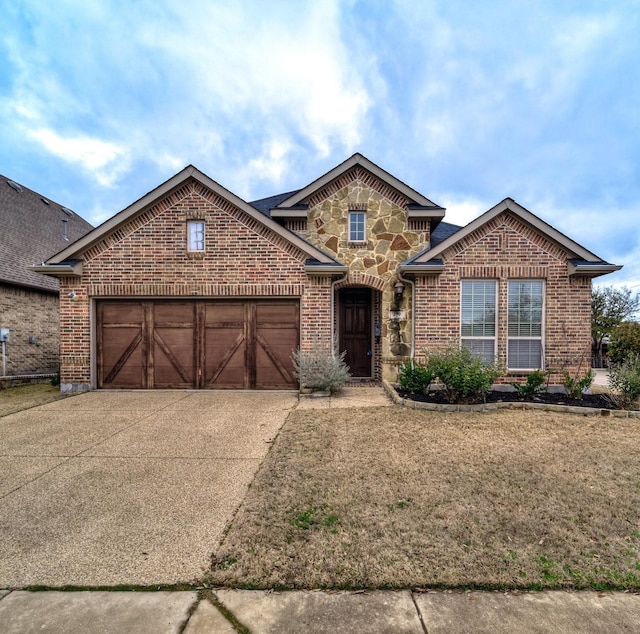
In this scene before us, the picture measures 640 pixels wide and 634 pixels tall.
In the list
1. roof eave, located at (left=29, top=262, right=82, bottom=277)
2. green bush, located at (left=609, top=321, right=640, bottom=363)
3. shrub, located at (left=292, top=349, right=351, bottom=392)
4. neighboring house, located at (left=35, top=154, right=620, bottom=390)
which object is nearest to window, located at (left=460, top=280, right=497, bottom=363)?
neighboring house, located at (left=35, top=154, right=620, bottom=390)

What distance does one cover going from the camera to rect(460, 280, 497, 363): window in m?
8.89

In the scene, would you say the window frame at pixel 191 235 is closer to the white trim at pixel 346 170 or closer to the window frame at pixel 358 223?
the white trim at pixel 346 170

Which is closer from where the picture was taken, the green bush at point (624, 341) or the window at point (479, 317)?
the window at point (479, 317)

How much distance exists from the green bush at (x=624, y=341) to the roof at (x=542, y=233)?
370 inches

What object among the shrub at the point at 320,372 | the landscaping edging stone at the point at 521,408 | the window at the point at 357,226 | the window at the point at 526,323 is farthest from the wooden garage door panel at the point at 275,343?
the window at the point at 526,323

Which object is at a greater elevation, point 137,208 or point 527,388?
point 137,208

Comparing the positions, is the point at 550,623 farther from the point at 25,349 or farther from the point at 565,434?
the point at 25,349

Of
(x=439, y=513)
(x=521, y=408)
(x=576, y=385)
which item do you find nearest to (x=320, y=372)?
(x=521, y=408)

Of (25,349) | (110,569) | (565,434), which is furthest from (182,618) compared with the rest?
(25,349)

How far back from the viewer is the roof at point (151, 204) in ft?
28.4

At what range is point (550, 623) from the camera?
2066 mm

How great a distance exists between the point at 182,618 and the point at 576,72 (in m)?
18.0

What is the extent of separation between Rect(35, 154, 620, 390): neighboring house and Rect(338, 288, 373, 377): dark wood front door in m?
1.67

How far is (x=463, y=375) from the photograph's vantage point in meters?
6.81
